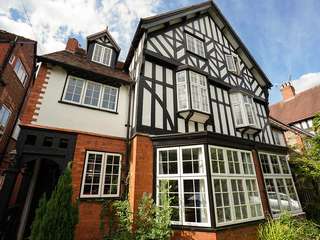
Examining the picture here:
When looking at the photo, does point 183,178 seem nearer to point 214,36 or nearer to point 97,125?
point 97,125

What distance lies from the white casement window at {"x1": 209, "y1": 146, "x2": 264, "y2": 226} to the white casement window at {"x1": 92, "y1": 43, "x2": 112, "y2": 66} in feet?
24.1

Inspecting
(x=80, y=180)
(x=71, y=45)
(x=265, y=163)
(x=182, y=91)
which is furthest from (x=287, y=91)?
(x=80, y=180)

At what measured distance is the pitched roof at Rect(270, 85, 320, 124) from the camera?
62.5 feet

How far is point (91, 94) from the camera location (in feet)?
26.3

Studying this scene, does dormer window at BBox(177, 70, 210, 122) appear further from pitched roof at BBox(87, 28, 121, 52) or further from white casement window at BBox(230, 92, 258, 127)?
pitched roof at BBox(87, 28, 121, 52)

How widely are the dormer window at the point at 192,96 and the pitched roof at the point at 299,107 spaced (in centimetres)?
1583

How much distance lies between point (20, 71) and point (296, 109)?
1089 inches

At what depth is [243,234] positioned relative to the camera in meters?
6.09

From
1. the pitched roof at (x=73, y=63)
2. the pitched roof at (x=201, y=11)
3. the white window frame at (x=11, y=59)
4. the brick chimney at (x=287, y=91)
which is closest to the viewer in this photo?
the pitched roof at (x=73, y=63)

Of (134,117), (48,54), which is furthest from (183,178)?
(48,54)

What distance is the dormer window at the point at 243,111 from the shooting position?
10422 mm

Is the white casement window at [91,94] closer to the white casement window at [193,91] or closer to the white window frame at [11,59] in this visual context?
the white casement window at [193,91]

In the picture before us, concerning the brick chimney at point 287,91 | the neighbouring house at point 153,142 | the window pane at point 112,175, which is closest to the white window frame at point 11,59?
the neighbouring house at point 153,142

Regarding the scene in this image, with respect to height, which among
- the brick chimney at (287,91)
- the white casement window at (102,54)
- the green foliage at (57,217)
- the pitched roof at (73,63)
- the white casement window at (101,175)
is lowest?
the green foliage at (57,217)
